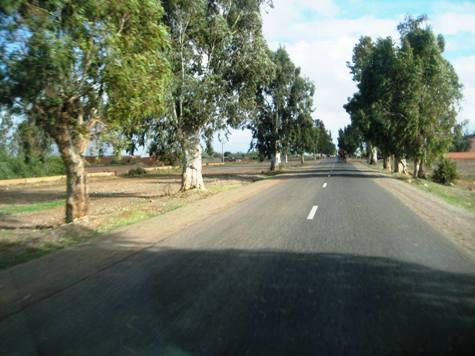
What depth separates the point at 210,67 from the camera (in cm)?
2191

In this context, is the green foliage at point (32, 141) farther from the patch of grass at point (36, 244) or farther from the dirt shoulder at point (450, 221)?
the dirt shoulder at point (450, 221)

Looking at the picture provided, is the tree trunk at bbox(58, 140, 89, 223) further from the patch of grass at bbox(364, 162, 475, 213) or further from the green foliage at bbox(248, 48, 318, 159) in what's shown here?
the green foliage at bbox(248, 48, 318, 159)

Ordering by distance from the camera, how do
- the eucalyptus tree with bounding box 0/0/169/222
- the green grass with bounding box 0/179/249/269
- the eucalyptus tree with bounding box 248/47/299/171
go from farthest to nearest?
the eucalyptus tree with bounding box 248/47/299/171 → the eucalyptus tree with bounding box 0/0/169/222 → the green grass with bounding box 0/179/249/269

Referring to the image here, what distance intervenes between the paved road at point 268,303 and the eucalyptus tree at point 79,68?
15.3 feet

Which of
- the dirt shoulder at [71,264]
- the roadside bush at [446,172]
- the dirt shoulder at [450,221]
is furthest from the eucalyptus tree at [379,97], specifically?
the dirt shoulder at [71,264]

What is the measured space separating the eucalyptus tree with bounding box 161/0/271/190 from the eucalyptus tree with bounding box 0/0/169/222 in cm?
700

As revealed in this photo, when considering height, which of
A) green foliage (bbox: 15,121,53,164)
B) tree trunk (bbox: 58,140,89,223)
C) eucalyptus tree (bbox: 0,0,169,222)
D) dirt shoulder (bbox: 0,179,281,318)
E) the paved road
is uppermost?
eucalyptus tree (bbox: 0,0,169,222)

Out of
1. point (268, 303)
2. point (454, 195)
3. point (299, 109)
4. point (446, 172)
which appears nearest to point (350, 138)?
point (299, 109)

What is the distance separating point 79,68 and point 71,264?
5521 mm

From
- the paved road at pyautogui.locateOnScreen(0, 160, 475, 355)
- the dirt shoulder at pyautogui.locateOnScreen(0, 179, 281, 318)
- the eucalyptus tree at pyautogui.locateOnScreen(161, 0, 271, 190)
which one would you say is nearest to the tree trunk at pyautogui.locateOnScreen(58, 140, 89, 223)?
the dirt shoulder at pyautogui.locateOnScreen(0, 179, 281, 318)

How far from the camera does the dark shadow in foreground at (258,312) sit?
165 inches

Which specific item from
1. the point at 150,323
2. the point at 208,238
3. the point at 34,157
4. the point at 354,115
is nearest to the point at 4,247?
the point at 34,157

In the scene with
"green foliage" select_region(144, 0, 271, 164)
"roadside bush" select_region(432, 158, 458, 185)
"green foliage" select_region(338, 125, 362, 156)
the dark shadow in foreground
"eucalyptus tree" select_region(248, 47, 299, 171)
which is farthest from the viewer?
"green foliage" select_region(338, 125, 362, 156)

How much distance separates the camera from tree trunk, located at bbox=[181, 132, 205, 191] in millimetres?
21495
